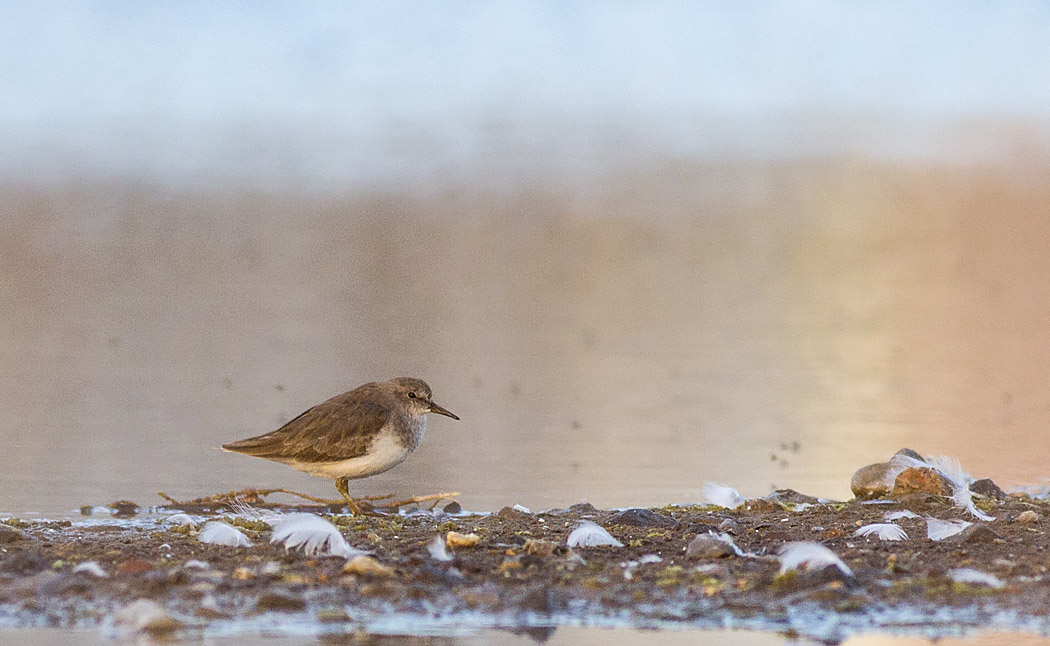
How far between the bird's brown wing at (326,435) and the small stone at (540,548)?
220cm

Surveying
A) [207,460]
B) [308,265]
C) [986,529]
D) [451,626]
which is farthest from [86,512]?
[308,265]

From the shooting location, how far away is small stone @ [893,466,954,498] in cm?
836

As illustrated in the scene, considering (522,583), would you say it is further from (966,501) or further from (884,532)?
(966,501)

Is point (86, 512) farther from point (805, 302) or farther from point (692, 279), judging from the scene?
point (692, 279)

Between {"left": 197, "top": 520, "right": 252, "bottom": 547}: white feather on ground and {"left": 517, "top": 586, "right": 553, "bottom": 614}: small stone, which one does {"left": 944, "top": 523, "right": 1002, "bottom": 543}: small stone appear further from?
{"left": 197, "top": 520, "right": 252, "bottom": 547}: white feather on ground

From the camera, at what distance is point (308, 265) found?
1047 inches

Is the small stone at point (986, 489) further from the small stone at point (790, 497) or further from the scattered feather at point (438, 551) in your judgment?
the scattered feather at point (438, 551)

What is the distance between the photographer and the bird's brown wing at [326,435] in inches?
339

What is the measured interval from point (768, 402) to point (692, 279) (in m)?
13.4

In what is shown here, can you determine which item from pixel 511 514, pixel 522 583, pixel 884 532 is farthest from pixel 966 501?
pixel 522 583

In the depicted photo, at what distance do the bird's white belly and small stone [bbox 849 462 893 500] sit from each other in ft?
8.62

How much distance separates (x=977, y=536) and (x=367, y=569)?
110 inches

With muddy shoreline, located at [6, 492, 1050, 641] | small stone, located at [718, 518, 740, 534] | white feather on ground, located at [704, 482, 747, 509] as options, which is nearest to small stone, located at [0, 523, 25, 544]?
muddy shoreline, located at [6, 492, 1050, 641]

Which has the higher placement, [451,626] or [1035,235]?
[1035,235]
